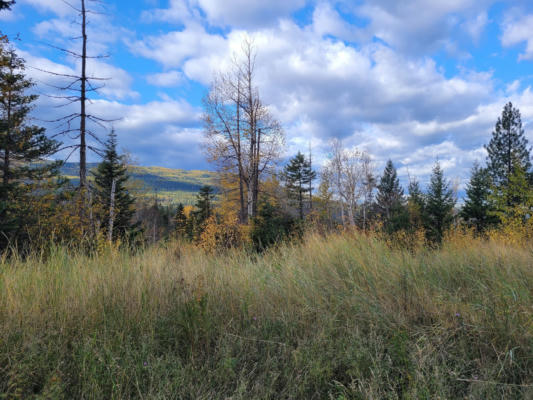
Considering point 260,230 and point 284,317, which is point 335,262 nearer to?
point 284,317

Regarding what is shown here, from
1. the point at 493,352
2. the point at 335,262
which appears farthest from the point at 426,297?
the point at 335,262

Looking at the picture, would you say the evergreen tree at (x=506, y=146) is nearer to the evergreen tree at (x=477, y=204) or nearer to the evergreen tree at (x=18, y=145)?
the evergreen tree at (x=477, y=204)

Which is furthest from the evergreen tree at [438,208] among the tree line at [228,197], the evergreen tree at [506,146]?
the evergreen tree at [506,146]

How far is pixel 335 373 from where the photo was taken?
7.52 ft

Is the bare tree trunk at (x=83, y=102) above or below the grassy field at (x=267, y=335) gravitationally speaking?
above

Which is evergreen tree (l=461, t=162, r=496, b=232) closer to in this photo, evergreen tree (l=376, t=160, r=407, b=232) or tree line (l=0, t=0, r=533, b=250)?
tree line (l=0, t=0, r=533, b=250)

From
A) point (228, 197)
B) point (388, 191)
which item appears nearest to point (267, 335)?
point (228, 197)

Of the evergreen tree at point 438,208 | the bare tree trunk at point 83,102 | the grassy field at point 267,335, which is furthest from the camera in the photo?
the evergreen tree at point 438,208

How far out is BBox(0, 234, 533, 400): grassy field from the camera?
6.66 ft

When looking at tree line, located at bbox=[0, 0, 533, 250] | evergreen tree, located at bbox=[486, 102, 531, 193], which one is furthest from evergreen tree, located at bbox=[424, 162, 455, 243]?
evergreen tree, located at bbox=[486, 102, 531, 193]

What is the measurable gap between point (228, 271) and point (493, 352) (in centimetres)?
348

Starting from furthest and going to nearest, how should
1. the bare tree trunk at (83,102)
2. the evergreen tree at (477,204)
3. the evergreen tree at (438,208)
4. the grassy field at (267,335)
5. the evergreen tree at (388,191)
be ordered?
the evergreen tree at (388,191)
the evergreen tree at (477,204)
the evergreen tree at (438,208)
the bare tree trunk at (83,102)
the grassy field at (267,335)

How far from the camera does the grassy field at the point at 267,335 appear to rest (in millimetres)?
2031

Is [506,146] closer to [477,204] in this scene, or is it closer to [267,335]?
[477,204]
